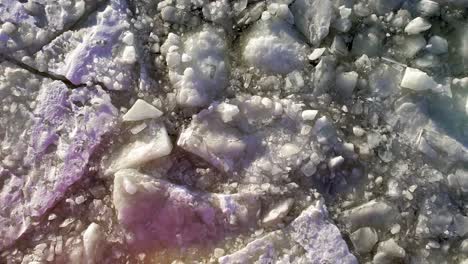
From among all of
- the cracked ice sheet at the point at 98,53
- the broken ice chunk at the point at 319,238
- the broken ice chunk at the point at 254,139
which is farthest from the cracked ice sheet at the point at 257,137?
the cracked ice sheet at the point at 98,53

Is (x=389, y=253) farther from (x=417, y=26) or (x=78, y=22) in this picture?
(x=78, y=22)

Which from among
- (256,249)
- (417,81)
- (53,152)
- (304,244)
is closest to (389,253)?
(304,244)

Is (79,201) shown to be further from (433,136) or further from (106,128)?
(433,136)

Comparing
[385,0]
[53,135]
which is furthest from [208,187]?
[385,0]

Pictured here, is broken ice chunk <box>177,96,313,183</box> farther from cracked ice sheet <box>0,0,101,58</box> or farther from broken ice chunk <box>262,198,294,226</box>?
cracked ice sheet <box>0,0,101,58</box>

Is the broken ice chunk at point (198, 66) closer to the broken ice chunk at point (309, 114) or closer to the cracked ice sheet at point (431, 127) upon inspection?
the broken ice chunk at point (309, 114)
